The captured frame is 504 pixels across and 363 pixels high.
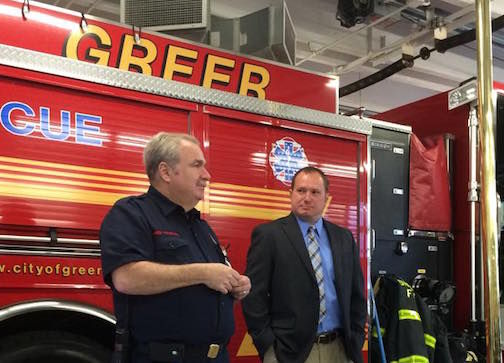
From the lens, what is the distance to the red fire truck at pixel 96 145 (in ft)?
9.14

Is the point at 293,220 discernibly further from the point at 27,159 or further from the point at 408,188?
the point at 408,188

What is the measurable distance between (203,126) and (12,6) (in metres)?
1.17

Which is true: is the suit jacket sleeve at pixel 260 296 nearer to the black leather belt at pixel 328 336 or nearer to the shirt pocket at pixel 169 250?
the black leather belt at pixel 328 336

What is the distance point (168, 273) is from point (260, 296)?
106 centimetres

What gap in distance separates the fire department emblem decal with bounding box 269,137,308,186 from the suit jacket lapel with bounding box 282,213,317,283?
0.67 m

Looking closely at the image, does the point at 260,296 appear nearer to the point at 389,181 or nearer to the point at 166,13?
the point at 166,13

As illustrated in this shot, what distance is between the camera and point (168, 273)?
1.91 m

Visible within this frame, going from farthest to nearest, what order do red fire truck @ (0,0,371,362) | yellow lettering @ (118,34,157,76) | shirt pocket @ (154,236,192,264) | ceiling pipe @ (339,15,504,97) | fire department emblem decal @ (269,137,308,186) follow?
ceiling pipe @ (339,15,504,97), fire department emblem decal @ (269,137,308,186), yellow lettering @ (118,34,157,76), red fire truck @ (0,0,371,362), shirt pocket @ (154,236,192,264)

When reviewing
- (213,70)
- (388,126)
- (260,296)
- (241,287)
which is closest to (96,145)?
(213,70)

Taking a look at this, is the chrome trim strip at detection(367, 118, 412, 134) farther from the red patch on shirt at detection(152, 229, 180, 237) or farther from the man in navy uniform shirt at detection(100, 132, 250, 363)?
the red patch on shirt at detection(152, 229, 180, 237)

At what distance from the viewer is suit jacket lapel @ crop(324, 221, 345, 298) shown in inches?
118

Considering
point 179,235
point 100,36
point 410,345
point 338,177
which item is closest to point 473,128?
point 338,177

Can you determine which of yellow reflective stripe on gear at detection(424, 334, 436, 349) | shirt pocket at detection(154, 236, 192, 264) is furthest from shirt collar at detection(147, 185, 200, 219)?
yellow reflective stripe on gear at detection(424, 334, 436, 349)

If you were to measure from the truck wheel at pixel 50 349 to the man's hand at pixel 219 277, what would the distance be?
1.23m
